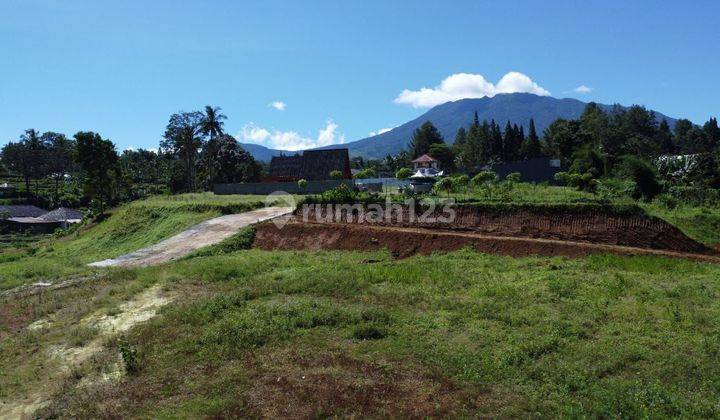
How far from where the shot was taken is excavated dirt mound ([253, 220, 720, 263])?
15.1 metres

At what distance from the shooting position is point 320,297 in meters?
12.0

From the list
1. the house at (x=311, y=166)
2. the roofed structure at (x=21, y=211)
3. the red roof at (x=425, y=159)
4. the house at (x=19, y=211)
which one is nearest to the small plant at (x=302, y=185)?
the house at (x=311, y=166)

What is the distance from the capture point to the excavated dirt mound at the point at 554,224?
15312 millimetres

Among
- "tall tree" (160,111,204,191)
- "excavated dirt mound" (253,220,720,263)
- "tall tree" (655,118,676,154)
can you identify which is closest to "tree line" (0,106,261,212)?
"tall tree" (160,111,204,191)

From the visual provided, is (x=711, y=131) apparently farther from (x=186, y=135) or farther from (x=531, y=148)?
(x=186, y=135)

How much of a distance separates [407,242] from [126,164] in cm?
7694

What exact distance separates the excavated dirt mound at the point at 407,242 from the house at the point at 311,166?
2193 centimetres

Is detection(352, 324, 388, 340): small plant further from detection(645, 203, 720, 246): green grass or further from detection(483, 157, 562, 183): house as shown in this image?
detection(483, 157, 562, 183): house

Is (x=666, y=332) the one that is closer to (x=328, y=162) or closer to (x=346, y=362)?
(x=346, y=362)

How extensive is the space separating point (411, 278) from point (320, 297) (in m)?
2.65

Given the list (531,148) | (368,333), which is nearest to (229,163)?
(531,148)

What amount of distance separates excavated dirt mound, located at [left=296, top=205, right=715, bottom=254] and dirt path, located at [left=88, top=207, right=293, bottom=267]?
239 inches

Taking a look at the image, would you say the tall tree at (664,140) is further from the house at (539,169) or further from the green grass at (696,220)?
the green grass at (696,220)

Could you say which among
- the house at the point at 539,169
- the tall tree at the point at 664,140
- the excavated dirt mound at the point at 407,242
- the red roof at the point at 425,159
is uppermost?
the tall tree at the point at 664,140
